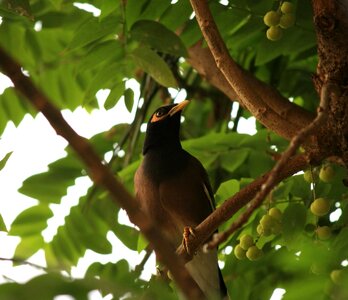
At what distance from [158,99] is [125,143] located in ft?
1.39

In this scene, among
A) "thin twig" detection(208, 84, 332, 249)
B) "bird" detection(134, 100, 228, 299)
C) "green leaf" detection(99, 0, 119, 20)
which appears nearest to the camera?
"thin twig" detection(208, 84, 332, 249)

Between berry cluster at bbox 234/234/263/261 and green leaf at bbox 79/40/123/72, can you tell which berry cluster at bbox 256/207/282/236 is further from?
green leaf at bbox 79/40/123/72

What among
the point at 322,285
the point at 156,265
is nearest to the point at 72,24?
the point at 156,265

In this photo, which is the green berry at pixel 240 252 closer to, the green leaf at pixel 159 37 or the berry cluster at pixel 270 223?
the berry cluster at pixel 270 223

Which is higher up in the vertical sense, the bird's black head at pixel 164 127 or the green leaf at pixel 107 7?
the bird's black head at pixel 164 127

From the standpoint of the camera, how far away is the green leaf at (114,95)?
263 cm

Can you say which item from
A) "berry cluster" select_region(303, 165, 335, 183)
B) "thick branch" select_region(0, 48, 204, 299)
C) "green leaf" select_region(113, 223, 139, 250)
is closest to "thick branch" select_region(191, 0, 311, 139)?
"berry cluster" select_region(303, 165, 335, 183)

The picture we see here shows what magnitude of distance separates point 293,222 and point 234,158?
1.85 ft

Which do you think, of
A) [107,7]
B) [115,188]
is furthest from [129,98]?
[115,188]

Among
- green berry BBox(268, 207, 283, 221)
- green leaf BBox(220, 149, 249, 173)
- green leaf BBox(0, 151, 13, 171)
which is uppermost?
green leaf BBox(220, 149, 249, 173)

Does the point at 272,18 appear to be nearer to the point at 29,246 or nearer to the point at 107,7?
the point at 107,7

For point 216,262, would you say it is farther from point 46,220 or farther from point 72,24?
point 72,24

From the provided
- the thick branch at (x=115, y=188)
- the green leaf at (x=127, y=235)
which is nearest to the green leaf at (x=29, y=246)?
the green leaf at (x=127, y=235)

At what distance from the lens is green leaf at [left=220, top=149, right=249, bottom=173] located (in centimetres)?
263
